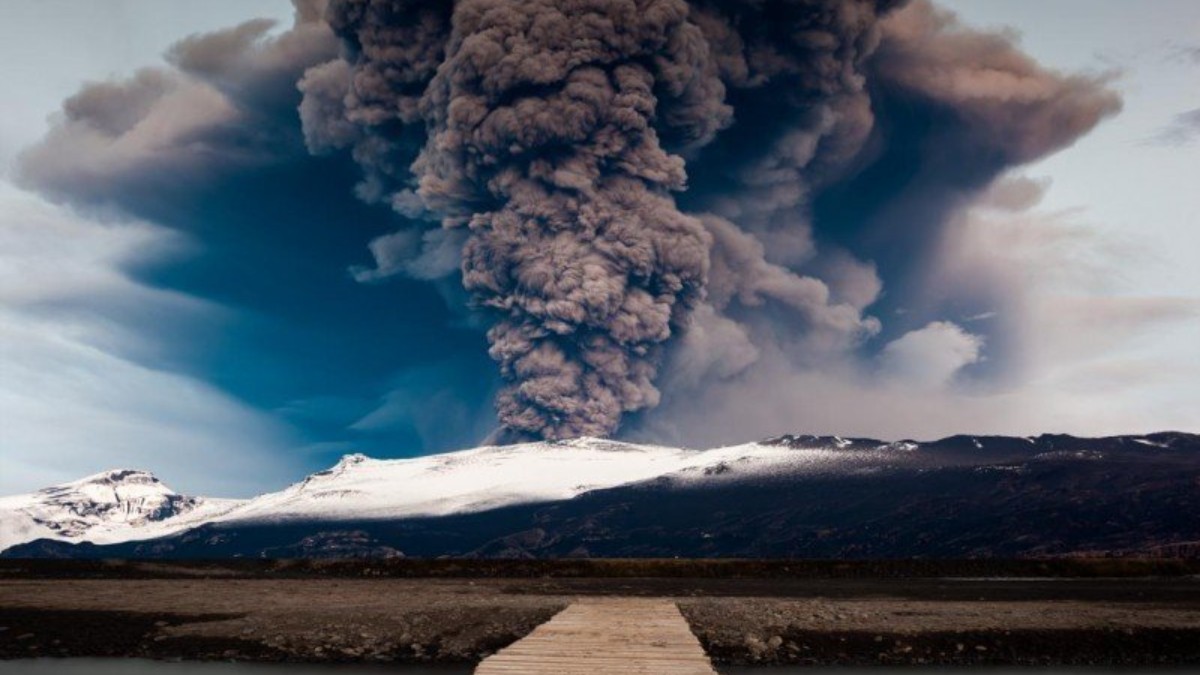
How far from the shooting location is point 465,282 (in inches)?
7756

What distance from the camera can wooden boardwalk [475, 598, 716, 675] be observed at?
1836cm

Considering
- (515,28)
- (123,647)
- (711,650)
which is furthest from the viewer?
(515,28)

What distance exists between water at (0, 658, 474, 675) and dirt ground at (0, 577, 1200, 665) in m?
0.94

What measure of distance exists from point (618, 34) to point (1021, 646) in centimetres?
15770

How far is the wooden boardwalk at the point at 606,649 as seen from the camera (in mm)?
18359

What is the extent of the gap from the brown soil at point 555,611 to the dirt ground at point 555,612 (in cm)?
6

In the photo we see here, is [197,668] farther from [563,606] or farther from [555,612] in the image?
[563,606]

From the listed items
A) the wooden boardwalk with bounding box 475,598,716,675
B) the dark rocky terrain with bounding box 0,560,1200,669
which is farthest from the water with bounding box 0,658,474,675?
the wooden boardwalk with bounding box 475,598,716,675

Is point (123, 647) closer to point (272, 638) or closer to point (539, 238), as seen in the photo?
point (272, 638)

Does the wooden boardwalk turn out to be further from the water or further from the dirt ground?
the water

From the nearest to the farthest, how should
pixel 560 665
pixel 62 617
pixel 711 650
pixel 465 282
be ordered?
1. pixel 560 665
2. pixel 711 650
3. pixel 62 617
4. pixel 465 282

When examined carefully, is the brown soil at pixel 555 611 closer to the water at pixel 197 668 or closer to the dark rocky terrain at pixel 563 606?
the dark rocky terrain at pixel 563 606

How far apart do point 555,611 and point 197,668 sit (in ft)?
35.8

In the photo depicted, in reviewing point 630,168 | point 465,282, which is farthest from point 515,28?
point 465,282
